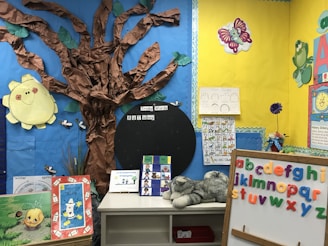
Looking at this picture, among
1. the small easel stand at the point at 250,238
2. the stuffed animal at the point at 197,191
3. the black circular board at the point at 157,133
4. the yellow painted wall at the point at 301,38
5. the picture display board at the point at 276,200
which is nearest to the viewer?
the picture display board at the point at 276,200

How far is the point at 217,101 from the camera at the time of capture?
2268 millimetres

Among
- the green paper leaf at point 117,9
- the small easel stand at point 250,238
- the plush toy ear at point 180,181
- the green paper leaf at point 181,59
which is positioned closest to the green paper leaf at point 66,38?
the green paper leaf at point 117,9

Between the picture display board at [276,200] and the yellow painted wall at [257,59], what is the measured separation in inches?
31.0

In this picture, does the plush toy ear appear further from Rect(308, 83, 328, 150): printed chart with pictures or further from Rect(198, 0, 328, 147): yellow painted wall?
Rect(308, 83, 328, 150): printed chart with pictures

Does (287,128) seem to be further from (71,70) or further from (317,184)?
(71,70)

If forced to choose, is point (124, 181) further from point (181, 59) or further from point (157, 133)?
point (181, 59)

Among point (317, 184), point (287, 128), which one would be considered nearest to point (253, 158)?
point (317, 184)

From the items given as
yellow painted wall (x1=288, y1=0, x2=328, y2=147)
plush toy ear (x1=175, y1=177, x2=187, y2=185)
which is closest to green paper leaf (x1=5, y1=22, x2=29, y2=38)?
plush toy ear (x1=175, y1=177, x2=187, y2=185)

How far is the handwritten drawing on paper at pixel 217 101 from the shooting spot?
226 centimetres

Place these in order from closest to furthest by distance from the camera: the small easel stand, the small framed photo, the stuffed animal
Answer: the small easel stand < the stuffed animal < the small framed photo

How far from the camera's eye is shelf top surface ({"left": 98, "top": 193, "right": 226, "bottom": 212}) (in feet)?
5.80

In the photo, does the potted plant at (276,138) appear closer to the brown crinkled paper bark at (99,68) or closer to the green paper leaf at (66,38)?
the brown crinkled paper bark at (99,68)

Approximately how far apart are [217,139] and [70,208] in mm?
1225

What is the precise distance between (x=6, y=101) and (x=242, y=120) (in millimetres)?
1810
